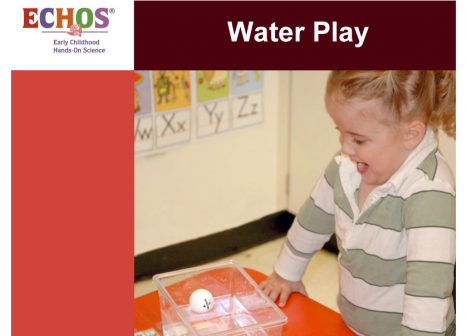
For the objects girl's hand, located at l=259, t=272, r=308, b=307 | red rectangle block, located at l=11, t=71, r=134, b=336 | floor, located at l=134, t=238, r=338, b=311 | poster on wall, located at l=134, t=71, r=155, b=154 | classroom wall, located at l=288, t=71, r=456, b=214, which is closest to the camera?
red rectangle block, located at l=11, t=71, r=134, b=336

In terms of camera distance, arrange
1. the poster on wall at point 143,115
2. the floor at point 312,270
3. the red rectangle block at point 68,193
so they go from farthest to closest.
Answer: the floor at point 312,270, the poster on wall at point 143,115, the red rectangle block at point 68,193

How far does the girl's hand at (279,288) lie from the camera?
3.93 feet

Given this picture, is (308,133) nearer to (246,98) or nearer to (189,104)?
(246,98)

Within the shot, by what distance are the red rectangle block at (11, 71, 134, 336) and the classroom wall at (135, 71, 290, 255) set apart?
4.45 ft

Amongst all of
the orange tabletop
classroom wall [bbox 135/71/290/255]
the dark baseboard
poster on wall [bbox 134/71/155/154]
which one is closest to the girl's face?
the orange tabletop

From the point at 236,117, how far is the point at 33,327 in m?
1.59

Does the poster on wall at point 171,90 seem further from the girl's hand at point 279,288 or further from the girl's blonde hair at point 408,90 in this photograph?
the girl's blonde hair at point 408,90

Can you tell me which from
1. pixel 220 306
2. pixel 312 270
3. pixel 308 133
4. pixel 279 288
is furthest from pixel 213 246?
pixel 220 306

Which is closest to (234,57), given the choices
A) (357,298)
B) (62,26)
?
(62,26)

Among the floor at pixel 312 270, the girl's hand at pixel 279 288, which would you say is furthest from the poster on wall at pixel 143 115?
the girl's hand at pixel 279 288

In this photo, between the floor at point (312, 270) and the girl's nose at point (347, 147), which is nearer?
the girl's nose at point (347, 147)

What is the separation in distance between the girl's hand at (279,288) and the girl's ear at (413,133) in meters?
0.31

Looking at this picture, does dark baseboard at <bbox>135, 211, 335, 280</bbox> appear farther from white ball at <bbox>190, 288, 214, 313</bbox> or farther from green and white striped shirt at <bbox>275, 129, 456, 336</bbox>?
white ball at <bbox>190, 288, 214, 313</bbox>

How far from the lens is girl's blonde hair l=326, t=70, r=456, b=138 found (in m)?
0.99
